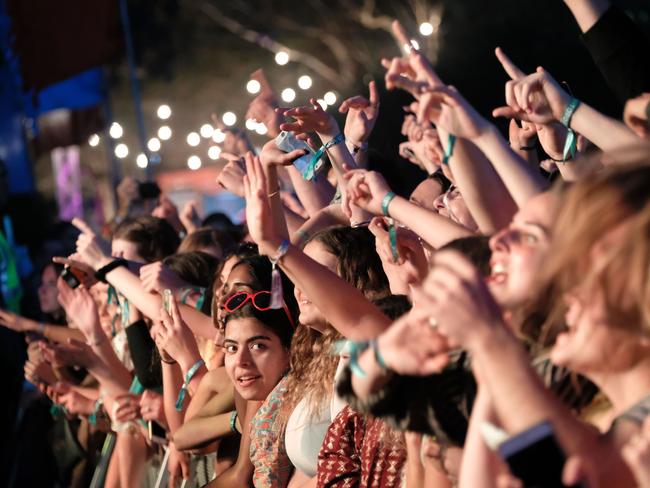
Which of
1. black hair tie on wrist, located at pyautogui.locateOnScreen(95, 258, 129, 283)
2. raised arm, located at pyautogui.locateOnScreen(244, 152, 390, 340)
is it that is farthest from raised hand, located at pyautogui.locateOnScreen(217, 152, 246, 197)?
raised arm, located at pyautogui.locateOnScreen(244, 152, 390, 340)

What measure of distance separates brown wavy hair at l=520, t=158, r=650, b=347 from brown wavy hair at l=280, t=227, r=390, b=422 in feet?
5.98

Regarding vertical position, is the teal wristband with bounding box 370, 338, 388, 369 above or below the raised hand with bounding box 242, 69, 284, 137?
below

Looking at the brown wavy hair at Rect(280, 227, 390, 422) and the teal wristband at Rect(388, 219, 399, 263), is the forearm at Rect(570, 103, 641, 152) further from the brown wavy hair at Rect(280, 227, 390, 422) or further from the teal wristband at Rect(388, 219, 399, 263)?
the brown wavy hair at Rect(280, 227, 390, 422)

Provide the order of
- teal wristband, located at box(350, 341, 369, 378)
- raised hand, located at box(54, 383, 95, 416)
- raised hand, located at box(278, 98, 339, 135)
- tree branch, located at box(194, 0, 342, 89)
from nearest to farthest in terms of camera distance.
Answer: teal wristband, located at box(350, 341, 369, 378) → raised hand, located at box(278, 98, 339, 135) → raised hand, located at box(54, 383, 95, 416) → tree branch, located at box(194, 0, 342, 89)

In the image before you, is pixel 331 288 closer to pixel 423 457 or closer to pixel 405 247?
pixel 405 247

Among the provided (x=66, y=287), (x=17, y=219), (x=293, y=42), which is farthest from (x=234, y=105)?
(x=66, y=287)

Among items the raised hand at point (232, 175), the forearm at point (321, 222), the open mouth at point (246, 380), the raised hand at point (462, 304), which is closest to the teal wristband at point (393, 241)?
the open mouth at point (246, 380)

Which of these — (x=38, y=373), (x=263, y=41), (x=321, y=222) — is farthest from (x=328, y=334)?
(x=263, y=41)

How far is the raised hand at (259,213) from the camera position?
312 cm

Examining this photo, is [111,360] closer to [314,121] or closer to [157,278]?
[157,278]

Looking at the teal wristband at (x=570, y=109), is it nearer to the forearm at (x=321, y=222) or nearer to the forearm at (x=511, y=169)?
the forearm at (x=511, y=169)

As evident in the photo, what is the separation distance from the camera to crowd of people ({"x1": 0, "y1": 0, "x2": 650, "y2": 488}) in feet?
6.10

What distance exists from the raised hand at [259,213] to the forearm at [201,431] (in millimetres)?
1431

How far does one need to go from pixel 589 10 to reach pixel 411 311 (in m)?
1.36
